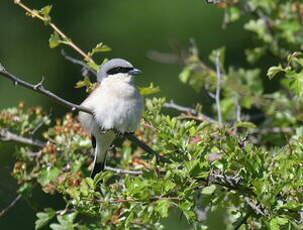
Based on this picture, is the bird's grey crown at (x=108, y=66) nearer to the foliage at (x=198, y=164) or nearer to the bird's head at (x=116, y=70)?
the bird's head at (x=116, y=70)

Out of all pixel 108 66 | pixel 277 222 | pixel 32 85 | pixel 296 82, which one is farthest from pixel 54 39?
pixel 277 222

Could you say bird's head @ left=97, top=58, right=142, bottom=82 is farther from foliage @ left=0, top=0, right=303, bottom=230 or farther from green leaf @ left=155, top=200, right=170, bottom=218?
green leaf @ left=155, top=200, right=170, bottom=218

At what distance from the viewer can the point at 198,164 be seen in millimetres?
2912

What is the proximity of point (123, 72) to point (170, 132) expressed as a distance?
1187 millimetres

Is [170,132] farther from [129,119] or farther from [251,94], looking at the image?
[251,94]

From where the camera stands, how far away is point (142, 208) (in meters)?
3.13

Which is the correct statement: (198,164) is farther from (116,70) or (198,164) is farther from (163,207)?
(116,70)

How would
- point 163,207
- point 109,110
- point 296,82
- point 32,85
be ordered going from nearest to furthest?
point 32,85 → point 163,207 → point 296,82 → point 109,110

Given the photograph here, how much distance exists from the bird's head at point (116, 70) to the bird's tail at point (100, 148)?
1.17 feet

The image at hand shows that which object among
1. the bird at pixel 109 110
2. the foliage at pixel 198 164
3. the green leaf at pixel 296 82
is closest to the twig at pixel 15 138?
the foliage at pixel 198 164

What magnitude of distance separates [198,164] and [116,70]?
1398mm

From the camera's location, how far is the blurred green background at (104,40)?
32.9 ft

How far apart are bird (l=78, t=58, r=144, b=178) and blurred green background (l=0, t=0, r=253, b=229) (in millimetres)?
5438

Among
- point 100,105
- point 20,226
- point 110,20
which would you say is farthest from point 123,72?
point 110,20
